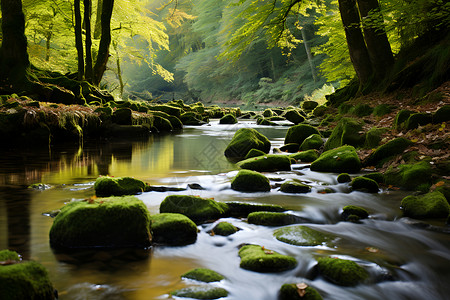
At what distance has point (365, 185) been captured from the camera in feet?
15.8

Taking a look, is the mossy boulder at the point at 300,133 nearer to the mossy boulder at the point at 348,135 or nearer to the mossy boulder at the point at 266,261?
the mossy boulder at the point at 348,135

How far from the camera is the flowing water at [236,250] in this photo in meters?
2.36

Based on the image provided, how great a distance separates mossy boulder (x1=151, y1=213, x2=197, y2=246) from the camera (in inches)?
122

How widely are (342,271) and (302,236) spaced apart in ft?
2.44

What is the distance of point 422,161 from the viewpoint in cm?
493

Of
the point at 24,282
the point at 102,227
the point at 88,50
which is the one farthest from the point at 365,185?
the point at 88,50

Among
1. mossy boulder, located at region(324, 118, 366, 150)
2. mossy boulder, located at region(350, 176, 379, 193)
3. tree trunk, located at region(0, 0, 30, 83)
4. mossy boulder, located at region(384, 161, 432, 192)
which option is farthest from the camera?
tree trunk, located at region(0, 0, 30, 83)

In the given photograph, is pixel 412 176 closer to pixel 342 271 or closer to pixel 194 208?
pixel 342 271

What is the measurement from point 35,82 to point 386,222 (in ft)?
35.0

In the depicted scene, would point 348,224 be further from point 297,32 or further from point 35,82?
point 297,32

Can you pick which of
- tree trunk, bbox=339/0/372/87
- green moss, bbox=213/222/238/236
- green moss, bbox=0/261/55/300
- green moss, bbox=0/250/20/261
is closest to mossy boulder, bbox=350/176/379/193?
green moss, bbox=213/222/238/236

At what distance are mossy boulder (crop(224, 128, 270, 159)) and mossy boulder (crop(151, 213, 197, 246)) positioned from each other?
503cm

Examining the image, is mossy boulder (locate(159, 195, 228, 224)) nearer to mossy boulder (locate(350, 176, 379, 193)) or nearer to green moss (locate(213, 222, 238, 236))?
green moss (locate(213, 222, 238, 236))

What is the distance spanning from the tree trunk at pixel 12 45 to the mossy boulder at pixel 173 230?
9263mm
